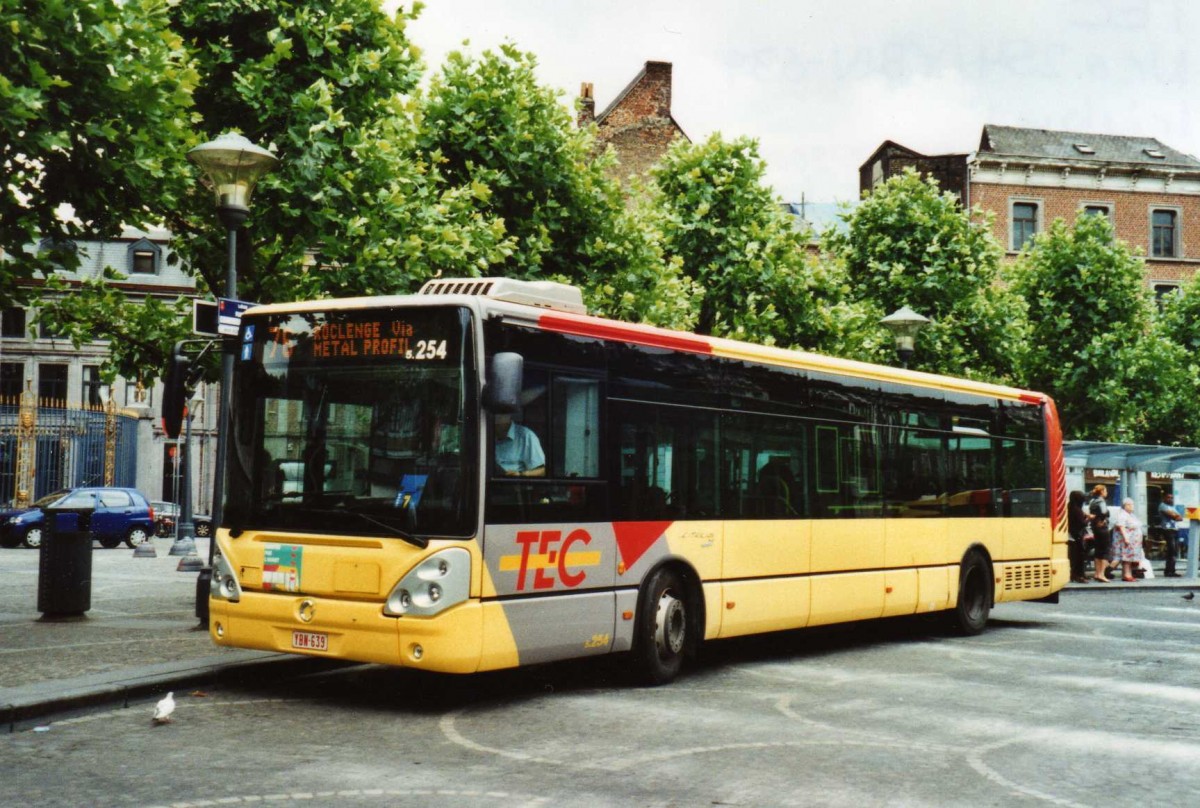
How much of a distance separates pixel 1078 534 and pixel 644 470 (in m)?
16.2

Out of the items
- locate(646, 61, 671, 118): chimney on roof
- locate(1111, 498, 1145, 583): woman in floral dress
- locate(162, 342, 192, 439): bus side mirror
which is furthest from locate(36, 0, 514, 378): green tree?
locate(646, 61, 671, 118): chimney on roof

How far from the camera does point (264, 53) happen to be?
14.0 m

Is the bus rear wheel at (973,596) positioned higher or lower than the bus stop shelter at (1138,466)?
lower

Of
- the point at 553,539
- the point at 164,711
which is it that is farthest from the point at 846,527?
the point at 164,711

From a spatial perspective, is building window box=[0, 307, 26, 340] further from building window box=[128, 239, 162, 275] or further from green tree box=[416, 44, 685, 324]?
green tree box=[416, 44, 685, 324]

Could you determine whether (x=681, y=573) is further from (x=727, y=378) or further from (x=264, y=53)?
(x=264, y=53)

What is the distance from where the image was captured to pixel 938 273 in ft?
111

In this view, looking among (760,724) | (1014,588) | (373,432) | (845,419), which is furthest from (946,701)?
(1014,588)

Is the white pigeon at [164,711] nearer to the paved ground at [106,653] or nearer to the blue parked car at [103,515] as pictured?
the paved ground at [106,653]

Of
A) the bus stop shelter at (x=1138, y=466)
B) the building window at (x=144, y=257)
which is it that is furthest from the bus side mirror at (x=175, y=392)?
the building window at (x=144, y=257)

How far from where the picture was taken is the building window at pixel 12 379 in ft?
173

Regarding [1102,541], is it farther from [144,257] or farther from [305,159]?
[144,257]

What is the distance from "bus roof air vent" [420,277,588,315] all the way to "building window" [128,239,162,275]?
45824mm

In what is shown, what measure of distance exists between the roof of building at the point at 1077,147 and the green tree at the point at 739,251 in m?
22.0
